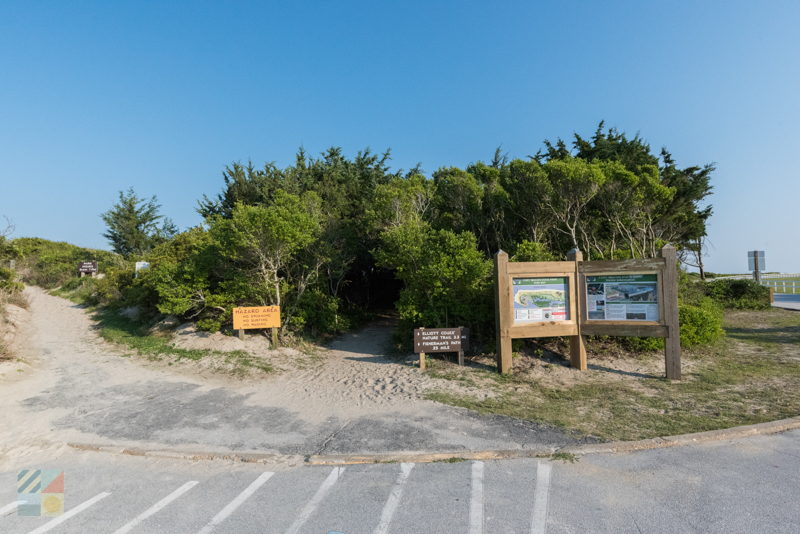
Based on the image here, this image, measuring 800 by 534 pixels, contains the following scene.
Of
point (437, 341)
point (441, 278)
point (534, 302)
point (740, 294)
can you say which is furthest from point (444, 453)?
point (740, 294)

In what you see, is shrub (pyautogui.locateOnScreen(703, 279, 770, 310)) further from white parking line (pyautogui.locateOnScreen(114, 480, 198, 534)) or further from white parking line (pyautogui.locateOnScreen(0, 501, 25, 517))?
white parking line (pyautogui.locateOnScreen(0, 501, 25, 517))

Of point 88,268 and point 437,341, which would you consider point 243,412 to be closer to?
point 437,341

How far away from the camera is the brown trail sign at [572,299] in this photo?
823 centimetres

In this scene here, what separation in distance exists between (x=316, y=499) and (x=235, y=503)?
0.76m

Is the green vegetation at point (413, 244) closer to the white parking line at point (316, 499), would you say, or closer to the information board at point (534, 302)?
the information board at point (534, 302)

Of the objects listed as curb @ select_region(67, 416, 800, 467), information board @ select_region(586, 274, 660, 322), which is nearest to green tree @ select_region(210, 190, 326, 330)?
curb @ select_region(67, 416, 800, 467)

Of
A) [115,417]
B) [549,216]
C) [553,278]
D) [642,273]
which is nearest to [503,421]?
[553,278]

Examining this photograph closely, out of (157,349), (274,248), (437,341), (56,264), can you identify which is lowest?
(157,349)

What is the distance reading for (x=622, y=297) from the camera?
27.3 feet

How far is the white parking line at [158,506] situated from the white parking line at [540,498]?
3348 mm

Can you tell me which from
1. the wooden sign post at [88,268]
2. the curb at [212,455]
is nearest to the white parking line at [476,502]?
the curb at [212,455]

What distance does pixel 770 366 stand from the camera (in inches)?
336

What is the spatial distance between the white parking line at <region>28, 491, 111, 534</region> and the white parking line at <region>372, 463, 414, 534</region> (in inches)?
110

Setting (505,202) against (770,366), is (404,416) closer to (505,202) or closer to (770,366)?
(770,366)
